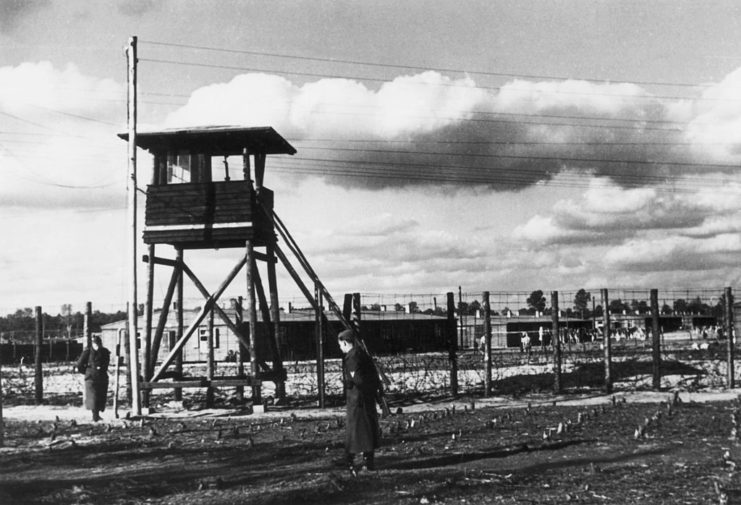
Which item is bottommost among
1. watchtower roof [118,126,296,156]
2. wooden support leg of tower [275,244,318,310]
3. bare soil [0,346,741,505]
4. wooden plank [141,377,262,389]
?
bare soil [0,346,741,505]

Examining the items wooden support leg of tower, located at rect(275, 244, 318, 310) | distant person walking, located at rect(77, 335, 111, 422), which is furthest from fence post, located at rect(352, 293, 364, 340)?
distant person walking, located at rect(77, 335, 111, 422)

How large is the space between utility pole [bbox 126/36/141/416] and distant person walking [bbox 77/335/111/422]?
2.21ft

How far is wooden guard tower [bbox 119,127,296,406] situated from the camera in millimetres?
19219

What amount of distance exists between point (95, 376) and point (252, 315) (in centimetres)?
401

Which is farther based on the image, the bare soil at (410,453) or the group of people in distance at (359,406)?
the group of people in distance at (359,406)

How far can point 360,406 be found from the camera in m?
10.9

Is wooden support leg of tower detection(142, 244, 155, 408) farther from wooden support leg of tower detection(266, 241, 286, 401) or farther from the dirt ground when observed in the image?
wooden support leg of tower detection(266, 241, 286, 401)

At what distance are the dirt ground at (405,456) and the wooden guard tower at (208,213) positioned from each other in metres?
1.83

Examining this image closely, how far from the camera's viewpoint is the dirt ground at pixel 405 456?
29.8 ft

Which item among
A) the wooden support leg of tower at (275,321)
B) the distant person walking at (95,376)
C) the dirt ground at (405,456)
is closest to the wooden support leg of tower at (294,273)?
the wooden support leg of tower at (275,321)

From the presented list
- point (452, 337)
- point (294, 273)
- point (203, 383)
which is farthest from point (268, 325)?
point (452, 337)

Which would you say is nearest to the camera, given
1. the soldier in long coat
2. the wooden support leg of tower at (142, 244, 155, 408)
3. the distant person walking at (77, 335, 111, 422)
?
the soldier in long coat

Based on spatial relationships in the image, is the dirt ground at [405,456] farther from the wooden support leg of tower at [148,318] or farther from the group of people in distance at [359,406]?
the wooden support leg of tower at [148,318]

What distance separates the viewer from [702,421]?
1458 cm
